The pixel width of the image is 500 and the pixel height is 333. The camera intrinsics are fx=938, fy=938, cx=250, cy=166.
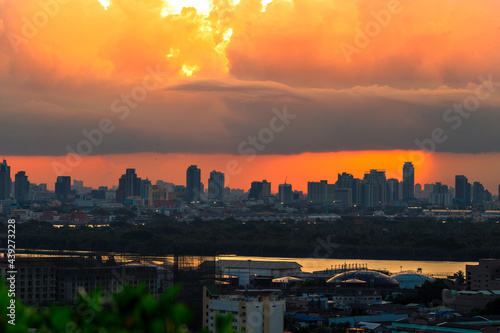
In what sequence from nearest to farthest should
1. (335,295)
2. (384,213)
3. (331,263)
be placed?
(335,295) → (331,263) → (384,213)

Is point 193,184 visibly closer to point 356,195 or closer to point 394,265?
point 356,195

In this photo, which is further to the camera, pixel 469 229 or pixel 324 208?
pixel 324 208

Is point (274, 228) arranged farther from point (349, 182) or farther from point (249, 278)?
point (349, 182)

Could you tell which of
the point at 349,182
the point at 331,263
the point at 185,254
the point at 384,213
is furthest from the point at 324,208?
the point at 185,254

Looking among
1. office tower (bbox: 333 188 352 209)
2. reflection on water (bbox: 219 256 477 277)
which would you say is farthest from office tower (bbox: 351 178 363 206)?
reflection on water (bbox: 219 256 477 277)

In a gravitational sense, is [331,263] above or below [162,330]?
below

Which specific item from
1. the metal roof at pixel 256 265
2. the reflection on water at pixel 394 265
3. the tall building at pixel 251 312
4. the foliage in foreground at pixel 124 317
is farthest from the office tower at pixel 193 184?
the foliage in foreground at pixel 124 317

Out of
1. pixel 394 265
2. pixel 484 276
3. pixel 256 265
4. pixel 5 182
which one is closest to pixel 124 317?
pixel 484 276

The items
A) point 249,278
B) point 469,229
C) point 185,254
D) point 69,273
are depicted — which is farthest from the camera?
point 469,229
